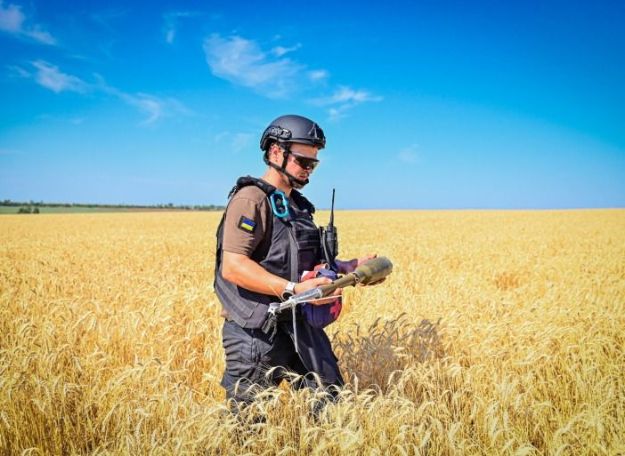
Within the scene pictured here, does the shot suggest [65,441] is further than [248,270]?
Yes

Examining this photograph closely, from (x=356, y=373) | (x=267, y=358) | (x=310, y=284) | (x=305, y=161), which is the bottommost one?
(x=356, y=373)

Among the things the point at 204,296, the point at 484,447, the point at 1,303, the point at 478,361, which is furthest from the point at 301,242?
the point at 1,303

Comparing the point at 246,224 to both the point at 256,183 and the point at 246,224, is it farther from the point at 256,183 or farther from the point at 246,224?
the point at 256,183

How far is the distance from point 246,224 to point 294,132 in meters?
0.73

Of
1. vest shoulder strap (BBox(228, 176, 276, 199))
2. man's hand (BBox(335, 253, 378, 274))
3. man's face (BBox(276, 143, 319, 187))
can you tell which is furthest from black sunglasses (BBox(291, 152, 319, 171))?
man's hand (BBox(335, 253, 378, 274))

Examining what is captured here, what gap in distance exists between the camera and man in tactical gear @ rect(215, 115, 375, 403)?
2.45m

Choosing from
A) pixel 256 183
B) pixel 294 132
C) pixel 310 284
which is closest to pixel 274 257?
pixel 310 284

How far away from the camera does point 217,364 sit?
12.3 ft

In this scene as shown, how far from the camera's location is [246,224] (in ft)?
8.02

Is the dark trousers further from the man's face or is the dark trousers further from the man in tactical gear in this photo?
the man's face

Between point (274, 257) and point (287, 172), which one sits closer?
point (274, 257)

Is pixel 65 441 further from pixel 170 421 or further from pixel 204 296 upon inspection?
pixel 204 296

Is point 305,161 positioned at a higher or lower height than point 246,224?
higher

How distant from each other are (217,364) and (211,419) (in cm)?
156
